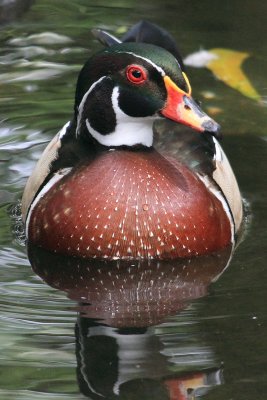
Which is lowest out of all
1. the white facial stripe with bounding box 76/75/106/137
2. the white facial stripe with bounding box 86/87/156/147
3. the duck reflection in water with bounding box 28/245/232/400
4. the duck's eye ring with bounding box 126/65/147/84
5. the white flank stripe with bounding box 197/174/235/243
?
the duck reflection in water with bounding box 28/245/232/400

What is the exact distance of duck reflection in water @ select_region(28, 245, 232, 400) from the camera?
5.36 m

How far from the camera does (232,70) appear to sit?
30.3ft

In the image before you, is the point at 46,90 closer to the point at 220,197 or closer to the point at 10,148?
A: the point at 10,148

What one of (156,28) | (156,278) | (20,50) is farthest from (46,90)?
(156,278)

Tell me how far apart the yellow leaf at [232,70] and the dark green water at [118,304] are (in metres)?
0.06

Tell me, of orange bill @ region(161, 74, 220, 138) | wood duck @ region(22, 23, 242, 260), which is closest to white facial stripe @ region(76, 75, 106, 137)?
wood duck @ region(22, 23, 242, 260)

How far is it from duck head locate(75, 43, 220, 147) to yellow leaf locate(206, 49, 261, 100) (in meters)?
2.21

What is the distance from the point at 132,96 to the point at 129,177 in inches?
17.3

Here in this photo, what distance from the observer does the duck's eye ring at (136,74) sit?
21.5 feet

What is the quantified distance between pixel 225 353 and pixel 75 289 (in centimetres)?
115

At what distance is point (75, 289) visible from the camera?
647cm

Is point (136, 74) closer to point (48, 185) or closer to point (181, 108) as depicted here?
point (181, 108)

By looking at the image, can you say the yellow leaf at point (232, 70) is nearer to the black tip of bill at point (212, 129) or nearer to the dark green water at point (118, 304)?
the dark green water at point (118, 304)

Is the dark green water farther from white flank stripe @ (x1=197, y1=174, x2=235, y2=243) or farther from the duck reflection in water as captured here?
white flank stripe @ (x1=197, y1=174, x2=235, y2=243)
